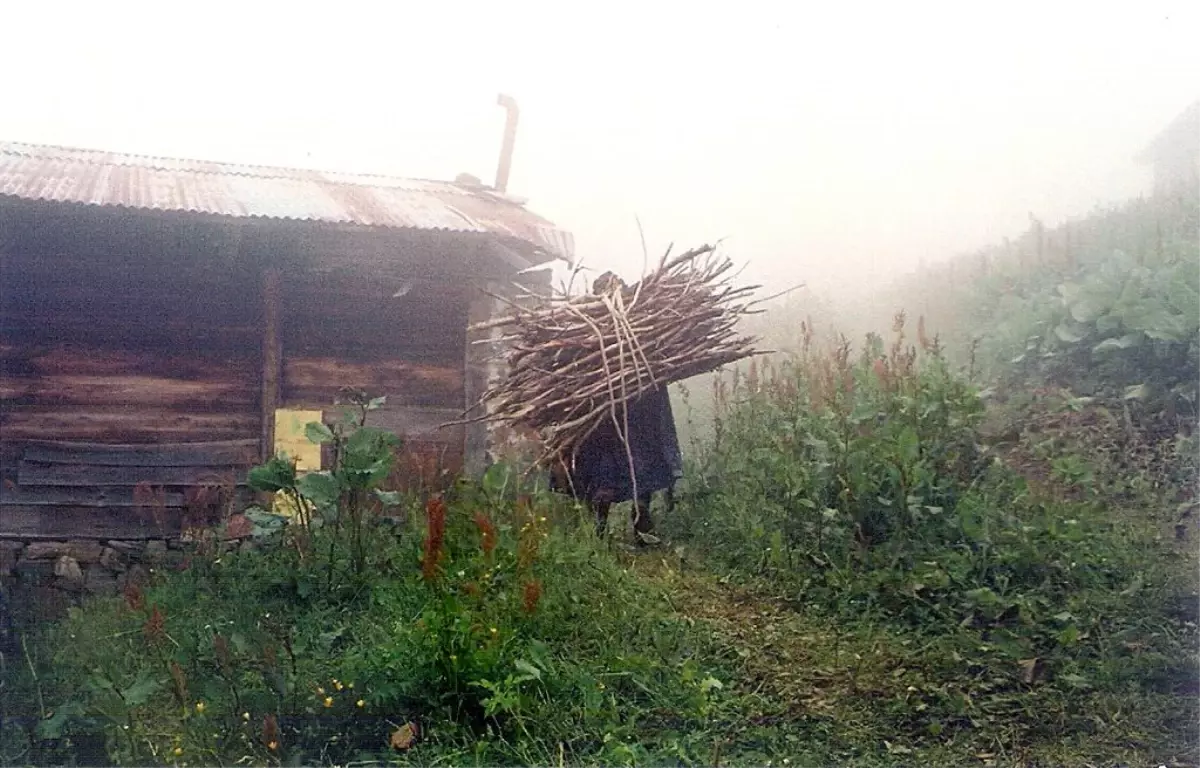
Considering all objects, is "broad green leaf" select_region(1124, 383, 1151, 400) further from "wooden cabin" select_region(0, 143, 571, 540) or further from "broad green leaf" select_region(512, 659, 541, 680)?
"wooden cabin" select_region(0, 143, 571, 540)

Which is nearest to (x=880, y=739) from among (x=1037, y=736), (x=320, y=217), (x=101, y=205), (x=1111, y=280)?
(x=1037, y=736)

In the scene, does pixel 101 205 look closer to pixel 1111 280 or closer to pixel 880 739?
pixel 880 739

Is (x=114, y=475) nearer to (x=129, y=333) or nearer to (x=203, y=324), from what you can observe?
(x=129, y=333)

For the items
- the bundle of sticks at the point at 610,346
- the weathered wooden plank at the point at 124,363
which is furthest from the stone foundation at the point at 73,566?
the bundle of sticks at the point at 610,346

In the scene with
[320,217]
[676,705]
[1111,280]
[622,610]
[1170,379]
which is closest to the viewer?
[676,705]

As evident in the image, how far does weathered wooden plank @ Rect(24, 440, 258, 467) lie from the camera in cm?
591

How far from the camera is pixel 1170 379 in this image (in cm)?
435

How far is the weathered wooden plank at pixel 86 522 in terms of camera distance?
18.9 feet

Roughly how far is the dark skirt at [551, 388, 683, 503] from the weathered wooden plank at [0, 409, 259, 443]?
3381mm

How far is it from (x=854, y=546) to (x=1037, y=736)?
1.20m

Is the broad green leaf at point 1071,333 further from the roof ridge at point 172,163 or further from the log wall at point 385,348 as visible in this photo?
the roof ridge at point 172,163

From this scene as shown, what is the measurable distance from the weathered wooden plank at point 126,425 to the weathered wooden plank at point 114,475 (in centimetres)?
22

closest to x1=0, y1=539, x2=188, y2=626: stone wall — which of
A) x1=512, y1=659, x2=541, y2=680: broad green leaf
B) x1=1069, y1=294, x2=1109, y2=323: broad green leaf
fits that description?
x1=512, y1=659, x2=541, y2=680: broad green leaf

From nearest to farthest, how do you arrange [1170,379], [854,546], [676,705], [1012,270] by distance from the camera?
[676,705], [854,546], [1170,379], [1012,270]
